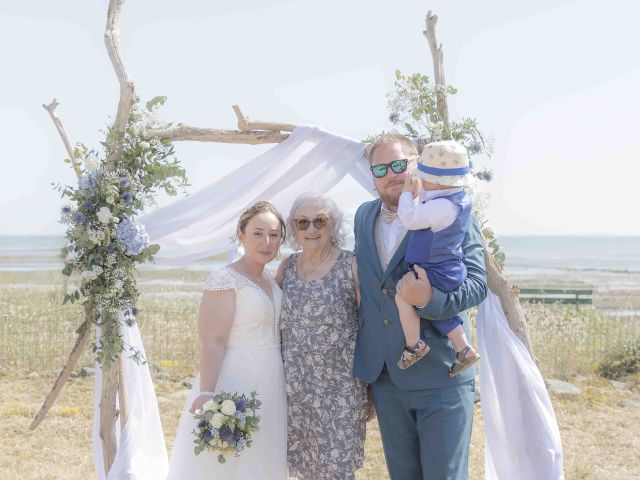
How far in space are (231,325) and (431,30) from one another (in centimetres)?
262

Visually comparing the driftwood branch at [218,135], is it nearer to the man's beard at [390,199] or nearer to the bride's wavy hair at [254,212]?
the bride's wavy hair at [254,212]

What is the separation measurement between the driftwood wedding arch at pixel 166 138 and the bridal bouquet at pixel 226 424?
1.23 m

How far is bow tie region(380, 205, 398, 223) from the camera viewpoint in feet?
12.4

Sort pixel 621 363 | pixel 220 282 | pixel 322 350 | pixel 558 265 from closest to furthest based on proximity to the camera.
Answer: pixel 322 350 < pixel 220 282 < pixel 621 363 < pixel 558 265

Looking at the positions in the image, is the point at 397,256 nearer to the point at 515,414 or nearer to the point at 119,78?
the point at 515,414

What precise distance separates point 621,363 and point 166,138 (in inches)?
270

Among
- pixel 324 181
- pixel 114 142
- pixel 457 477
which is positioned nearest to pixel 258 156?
pixel 324 181

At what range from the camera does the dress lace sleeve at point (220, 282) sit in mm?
3908

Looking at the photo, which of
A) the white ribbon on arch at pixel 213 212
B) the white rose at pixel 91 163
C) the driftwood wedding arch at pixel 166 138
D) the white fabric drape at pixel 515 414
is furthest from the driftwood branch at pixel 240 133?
the white fabric drape at pixel 515 414

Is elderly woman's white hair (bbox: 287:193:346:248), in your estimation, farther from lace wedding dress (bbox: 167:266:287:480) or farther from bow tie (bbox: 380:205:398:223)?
lace wedding dress (bbox: 167:266:287:480)

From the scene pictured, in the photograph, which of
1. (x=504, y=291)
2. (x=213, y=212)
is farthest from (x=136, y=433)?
(x=504, y=291)

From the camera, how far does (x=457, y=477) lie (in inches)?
141

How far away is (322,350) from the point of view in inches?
149

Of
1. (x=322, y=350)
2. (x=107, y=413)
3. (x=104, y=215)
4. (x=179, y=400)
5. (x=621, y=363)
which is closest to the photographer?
(x=322, y=350)
